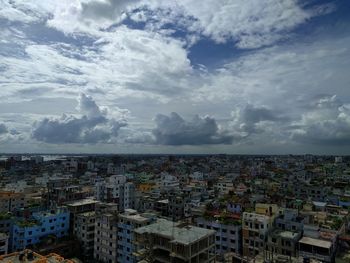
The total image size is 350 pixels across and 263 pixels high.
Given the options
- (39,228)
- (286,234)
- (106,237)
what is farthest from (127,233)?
(286,234)

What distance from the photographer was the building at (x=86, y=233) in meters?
57.2

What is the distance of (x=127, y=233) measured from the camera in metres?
50.4

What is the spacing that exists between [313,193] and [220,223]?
5050 centimetres

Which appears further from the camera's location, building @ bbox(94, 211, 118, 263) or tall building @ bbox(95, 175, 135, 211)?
tall building @ bbox(95, 175, 135, 211)

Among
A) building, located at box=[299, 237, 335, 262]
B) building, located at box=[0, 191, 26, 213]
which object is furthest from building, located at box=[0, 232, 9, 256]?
building, located at box=[299, 237, 335, 262]

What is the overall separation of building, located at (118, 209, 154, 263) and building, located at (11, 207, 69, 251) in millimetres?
15656

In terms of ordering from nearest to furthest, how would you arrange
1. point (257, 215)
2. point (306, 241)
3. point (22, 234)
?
point (306, 241)
point (257, 215)
point (22, 234)

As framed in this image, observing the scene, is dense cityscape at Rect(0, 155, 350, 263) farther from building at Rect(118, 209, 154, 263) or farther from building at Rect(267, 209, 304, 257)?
building at Rect(267, 209, 304, 257)

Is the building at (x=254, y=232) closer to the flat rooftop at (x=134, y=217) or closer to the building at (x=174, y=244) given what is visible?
the building at (x=174, y=244)

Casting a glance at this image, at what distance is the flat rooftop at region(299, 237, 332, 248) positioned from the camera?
136 feet

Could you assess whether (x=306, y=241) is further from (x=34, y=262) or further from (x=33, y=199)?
(x=33, y=199)

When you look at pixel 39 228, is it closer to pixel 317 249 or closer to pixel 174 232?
pixel 174 232

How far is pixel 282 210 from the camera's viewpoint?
183 feet

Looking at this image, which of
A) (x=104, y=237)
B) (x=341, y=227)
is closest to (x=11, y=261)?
(x=104, y=237)
